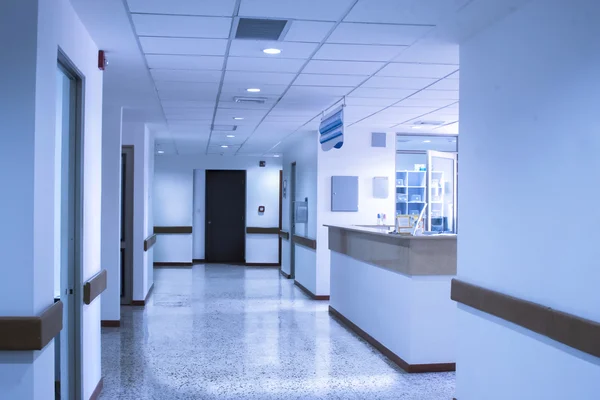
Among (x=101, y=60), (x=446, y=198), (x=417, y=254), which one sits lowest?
(x=417, y=254)

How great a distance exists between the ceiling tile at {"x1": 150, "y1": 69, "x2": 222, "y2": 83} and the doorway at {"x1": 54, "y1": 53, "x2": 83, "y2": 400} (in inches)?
58.1

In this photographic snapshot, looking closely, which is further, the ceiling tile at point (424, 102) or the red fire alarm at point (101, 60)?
the ceiling tile at point (424, 102)

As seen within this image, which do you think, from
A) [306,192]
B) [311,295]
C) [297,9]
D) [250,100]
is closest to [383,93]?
[250,100]

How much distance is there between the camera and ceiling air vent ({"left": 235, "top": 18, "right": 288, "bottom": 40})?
4.26 metres

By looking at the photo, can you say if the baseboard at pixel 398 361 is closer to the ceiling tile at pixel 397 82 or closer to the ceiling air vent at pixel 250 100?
the ceiling tile at pixel 397 82

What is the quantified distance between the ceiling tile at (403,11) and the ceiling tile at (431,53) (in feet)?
1.93

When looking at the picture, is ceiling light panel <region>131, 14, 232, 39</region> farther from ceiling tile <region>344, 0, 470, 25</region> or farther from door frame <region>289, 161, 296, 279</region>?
door frame <region>289, 161, 296, 279</region>

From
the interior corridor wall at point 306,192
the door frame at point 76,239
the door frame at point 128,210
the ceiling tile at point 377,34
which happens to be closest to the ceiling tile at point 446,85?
the ceiling tile at point 377,34

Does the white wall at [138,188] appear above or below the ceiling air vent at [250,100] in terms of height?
below

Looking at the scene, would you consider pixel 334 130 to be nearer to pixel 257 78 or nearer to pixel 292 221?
pixel 257 78

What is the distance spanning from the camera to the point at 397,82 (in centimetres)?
627

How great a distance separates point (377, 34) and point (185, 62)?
1883 millimetres

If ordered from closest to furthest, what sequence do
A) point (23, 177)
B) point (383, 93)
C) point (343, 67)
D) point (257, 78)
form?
1. point (23, 177)
2. point (343, 67)
3. point (257, 78)
4. point (383, 93)

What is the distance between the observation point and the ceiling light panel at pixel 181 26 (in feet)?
13.7
